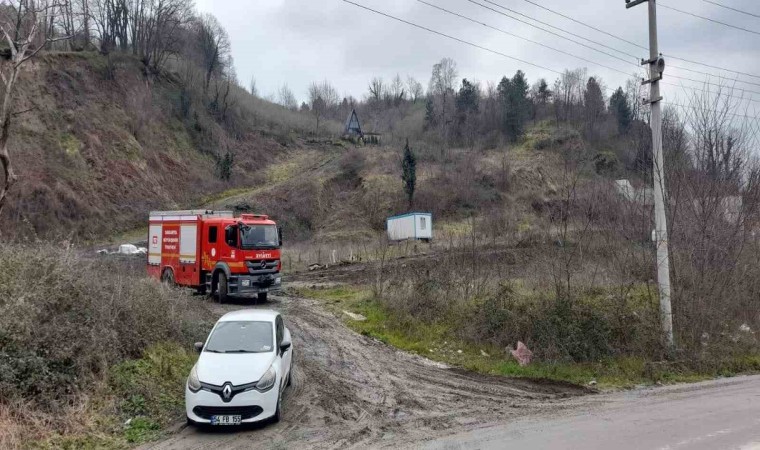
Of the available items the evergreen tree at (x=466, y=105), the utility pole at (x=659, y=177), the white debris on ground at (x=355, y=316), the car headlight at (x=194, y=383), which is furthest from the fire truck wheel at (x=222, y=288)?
the evergreen tree at (x=466, y=105)

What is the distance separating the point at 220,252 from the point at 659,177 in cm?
1514

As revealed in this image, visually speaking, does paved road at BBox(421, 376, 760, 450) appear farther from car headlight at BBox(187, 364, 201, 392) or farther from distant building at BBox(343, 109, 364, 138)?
distant building at BBox(343, 109, 364, 138)

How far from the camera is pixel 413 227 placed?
150 ft

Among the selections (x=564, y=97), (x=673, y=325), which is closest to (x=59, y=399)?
(x=673, y=325)

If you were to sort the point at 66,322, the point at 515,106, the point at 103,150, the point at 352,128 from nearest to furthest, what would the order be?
the point at 66,322 → the point at 103,150 → the point at 515,106 → the point at 352,128

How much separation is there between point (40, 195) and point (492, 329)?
3834 cm

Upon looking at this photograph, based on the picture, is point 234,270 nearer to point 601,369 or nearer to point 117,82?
point 601,369

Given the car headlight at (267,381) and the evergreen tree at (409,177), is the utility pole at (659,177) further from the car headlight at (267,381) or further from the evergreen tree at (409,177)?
the evergreen tree at (409,177)

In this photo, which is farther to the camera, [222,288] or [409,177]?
[409,177]

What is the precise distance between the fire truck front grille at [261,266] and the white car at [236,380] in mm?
10512

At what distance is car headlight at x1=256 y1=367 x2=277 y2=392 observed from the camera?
8.41 meters

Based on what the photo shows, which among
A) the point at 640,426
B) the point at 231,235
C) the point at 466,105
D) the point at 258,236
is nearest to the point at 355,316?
the point at 258,236

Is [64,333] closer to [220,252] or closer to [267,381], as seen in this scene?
[267,381]

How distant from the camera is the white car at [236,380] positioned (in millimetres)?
8203
